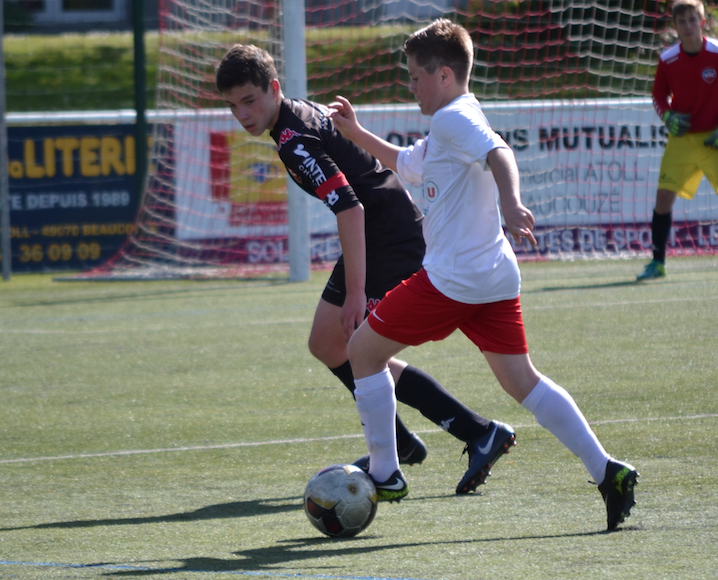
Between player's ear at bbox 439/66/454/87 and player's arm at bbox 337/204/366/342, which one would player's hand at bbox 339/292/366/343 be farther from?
player's ear at bbox 439/66/454/87

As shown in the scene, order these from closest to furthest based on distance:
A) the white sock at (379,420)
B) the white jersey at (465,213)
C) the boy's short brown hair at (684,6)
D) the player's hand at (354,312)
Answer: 1. the white jersey at (465,213)
2. the white sock at (379,420)
3. the player's hand at (354,312)
4. the boy's short brown hair at (684,6)

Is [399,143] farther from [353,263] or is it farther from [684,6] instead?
[353,263]

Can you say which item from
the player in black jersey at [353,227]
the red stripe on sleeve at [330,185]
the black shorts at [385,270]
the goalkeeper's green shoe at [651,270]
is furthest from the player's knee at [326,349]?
the goalkeeper's green shoe at [651,270]

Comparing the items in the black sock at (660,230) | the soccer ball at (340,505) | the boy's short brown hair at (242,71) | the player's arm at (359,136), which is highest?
the boy's short brown hair at (242,71)

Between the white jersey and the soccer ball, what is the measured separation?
69 centimetres

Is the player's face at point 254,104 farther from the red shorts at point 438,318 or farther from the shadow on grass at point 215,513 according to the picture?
the shadow on grass at point 215,513

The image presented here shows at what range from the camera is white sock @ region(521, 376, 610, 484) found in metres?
3.35

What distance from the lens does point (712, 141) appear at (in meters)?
8.95

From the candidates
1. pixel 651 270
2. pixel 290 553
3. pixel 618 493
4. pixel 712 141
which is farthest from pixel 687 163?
pixel 290 553

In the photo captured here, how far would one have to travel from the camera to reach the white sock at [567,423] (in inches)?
132

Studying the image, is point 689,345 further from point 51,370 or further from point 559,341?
point 51,370

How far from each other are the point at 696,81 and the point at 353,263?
614 cm

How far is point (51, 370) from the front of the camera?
22.7 ft

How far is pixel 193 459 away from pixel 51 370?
2.66 m
